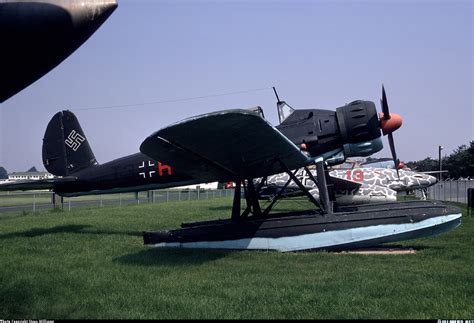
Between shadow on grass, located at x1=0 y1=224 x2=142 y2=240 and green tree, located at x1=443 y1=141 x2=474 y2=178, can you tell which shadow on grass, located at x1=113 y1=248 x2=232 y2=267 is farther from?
green tree, located at x1=443 y1=141 x2=474 y2=178

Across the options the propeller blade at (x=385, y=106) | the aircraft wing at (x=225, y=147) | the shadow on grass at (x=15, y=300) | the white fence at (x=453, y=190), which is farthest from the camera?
the white fence at (x=453, y=190)

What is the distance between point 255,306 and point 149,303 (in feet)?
3.64

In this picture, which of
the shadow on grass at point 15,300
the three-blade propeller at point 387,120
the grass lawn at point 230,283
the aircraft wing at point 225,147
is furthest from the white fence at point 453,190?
the shadow on grass at point 15,300

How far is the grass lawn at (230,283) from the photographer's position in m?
4.28

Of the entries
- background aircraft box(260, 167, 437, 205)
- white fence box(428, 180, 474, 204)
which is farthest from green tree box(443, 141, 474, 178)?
background aircraft box(260, 167, 437, 205)

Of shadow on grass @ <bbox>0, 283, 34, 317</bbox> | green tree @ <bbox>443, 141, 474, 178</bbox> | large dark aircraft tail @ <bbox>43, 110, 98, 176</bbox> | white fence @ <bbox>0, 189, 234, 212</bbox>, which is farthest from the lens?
green tree @ <bbox>443, 141, 474, 178</bbox>

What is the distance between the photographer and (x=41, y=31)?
2.23m

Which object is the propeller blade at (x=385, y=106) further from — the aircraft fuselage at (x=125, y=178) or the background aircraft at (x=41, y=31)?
the background aircraft at (x=41, y=31)

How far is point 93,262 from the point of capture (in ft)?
23.4

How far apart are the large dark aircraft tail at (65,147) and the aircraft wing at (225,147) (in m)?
4.06

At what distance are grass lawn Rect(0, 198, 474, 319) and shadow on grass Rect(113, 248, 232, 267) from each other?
0.02 metres

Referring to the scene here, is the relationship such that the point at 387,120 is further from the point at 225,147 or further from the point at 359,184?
the point at 359,184

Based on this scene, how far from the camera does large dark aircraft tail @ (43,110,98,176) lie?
484 inches

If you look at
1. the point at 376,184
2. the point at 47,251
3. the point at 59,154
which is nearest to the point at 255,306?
the point at 47,251
